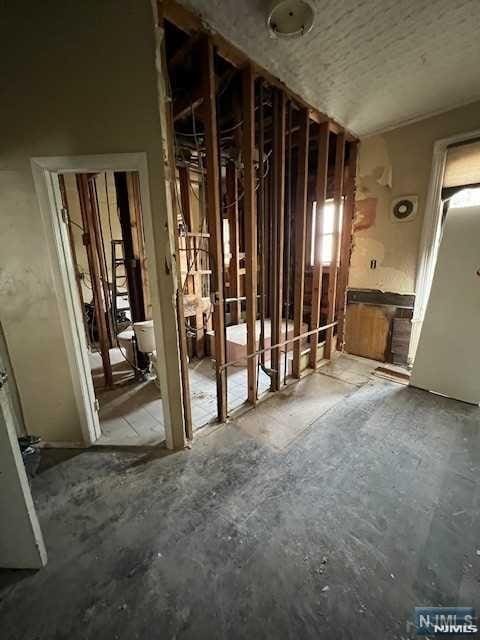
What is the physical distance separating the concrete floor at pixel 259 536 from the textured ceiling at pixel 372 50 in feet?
9.16

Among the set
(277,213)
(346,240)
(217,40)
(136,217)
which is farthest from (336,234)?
(136,217)

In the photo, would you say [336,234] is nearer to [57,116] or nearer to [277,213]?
[277,213]

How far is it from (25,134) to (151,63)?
83 cm

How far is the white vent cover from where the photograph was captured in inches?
115

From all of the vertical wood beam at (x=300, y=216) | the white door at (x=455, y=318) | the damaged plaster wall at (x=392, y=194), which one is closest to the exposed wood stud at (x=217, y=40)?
the vertical wood beam at (x=300, y=216)

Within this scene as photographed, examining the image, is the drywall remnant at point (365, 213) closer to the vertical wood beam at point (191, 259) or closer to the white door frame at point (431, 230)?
the white door frame at point (431, 230)

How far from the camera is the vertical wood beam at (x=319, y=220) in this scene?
271cm

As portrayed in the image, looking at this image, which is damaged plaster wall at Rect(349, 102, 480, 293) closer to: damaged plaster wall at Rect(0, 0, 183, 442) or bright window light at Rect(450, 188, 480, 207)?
bright window light at Rect(450, 188, 480, 207)

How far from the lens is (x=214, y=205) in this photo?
189cm

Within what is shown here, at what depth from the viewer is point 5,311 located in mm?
1726

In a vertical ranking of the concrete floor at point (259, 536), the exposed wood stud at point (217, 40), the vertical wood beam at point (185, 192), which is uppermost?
the exposed wood stud at point (217, 40)

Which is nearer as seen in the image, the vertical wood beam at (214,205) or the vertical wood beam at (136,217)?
the vertical wood beam at (214,205)

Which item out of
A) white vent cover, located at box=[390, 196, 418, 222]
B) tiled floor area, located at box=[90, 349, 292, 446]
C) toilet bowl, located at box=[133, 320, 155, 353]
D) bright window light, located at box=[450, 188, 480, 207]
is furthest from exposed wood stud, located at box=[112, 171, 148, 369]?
bright window light, located at box=[450, 188, 480, 207]

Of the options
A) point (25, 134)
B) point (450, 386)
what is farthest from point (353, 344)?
point (25, 134)
